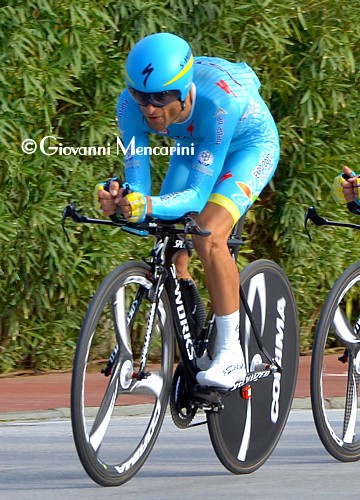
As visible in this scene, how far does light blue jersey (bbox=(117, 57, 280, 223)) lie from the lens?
5.80 metres

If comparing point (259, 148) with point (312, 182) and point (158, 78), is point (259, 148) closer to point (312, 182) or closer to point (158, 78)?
point (158, 78)

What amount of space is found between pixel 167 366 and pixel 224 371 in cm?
25

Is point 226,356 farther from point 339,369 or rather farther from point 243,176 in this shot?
point 339,369

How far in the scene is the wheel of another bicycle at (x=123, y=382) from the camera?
214 inches

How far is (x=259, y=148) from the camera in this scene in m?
6.20

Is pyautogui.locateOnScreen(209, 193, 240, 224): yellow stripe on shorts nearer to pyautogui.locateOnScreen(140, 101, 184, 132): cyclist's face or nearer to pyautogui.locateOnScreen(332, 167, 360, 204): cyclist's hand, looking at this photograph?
pyautogui.locateOnScreen(140, 101, 184, 132): cyclist's face

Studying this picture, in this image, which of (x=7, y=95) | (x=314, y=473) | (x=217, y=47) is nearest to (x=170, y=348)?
(x=314, y=473)

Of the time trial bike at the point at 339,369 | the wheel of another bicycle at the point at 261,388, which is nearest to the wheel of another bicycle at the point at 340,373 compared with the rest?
the time trial bike at the point at 339,369

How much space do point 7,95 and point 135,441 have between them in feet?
13.9

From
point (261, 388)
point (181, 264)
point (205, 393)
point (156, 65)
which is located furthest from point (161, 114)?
point (261, 388)

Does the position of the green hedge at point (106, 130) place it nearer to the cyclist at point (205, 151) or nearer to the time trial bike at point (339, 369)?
the time trial bike at point (339, 369)

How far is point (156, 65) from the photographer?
560cm

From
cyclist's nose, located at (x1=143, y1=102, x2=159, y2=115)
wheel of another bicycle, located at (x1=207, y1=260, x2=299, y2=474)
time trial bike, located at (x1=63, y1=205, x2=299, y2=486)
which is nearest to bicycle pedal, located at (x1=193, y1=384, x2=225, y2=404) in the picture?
time trial bike, located at (x1=63, y1=205, x2=299, y2=486)

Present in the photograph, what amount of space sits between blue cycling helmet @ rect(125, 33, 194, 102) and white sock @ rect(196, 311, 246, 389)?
41.7 inches
